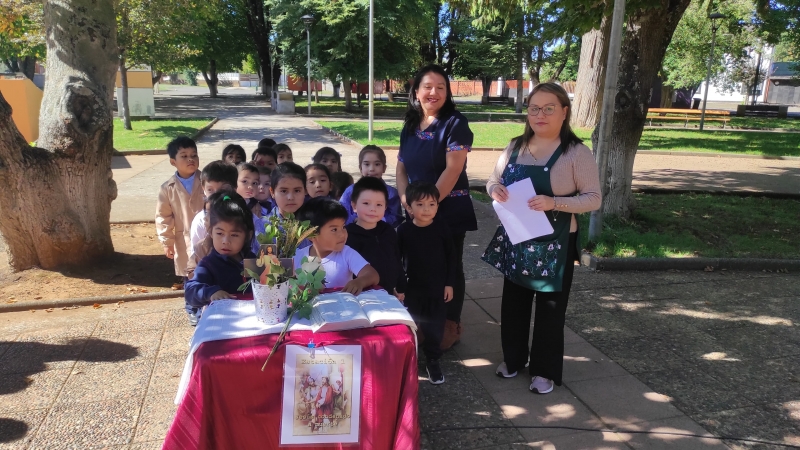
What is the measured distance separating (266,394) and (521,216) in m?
1.76

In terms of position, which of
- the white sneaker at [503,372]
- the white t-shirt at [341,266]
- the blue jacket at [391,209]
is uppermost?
the blue jacket at [391,209]

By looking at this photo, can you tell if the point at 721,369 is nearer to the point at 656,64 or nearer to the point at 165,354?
the point at 165,354

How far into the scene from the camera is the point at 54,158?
528cm

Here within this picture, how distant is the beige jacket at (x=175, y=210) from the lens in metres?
4.45

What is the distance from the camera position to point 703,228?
7.50m

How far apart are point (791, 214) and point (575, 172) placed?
729 cm

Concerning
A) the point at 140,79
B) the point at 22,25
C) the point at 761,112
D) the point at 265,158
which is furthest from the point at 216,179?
the point at 761,112

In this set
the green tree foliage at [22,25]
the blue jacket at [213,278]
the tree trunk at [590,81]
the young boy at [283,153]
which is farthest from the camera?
the tree trunk at [590,81]

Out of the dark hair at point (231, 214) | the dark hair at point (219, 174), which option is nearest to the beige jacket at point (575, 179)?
the dark hair at point (231, 214)

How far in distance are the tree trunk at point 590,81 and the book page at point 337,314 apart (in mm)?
20001

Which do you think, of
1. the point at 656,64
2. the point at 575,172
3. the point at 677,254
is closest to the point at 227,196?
the point at 575,172

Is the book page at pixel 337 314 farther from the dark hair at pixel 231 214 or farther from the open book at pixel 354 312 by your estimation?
the dark hair at pixel 231 214

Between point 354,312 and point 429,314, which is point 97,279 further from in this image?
point 354,312

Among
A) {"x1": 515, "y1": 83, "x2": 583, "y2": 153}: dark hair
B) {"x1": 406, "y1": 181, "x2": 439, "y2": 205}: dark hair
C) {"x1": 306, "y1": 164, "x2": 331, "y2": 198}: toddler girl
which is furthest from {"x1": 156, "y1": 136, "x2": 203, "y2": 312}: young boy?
{"x1": 515, "y1": 83, "x2": 583, "y2": 153}: dark hair
